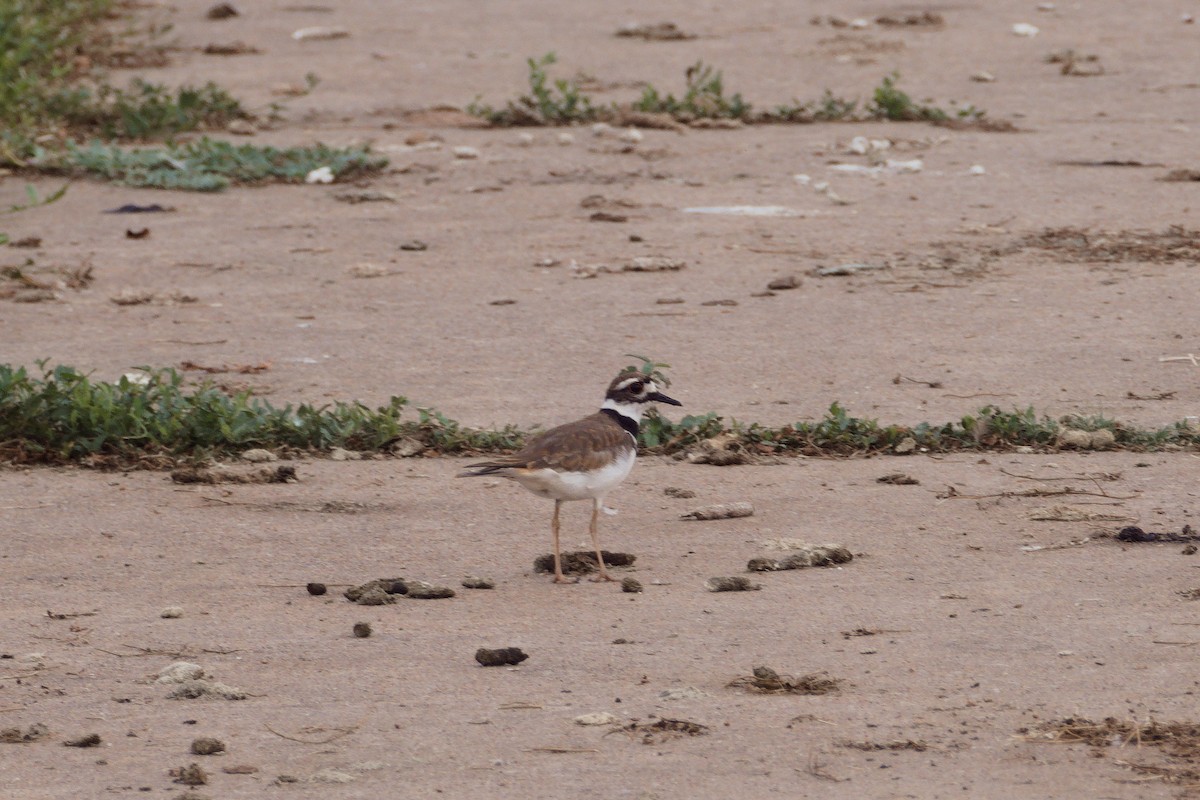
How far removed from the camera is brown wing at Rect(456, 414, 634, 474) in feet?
20.6

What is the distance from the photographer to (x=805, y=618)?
575 centimetres

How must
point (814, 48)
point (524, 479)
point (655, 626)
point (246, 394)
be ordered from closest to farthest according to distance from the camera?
point (655, 626) → point (524, 479) → point (246, 394) → point (814, 48)

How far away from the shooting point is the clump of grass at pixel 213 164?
13.2m

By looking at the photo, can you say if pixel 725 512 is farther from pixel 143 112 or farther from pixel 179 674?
pixel 143 112

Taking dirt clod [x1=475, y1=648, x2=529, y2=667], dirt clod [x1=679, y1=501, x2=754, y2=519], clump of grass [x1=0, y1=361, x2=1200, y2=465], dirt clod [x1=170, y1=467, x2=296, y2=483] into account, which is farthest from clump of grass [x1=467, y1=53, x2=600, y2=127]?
dirt clod [x1=475, y1=648, x2=529, y2=667]

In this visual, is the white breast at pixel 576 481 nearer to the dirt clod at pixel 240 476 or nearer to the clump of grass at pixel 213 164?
the dirt clod at pixel 240 476

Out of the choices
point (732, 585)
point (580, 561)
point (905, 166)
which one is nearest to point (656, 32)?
point (905, 166)

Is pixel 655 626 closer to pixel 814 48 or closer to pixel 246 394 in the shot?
pixel 246 394

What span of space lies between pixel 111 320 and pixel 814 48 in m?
9.81

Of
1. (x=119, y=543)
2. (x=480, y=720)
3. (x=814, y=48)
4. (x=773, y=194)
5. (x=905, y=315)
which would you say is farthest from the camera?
(x=814, y=48)

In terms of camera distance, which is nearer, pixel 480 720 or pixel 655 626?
pixel 480 720

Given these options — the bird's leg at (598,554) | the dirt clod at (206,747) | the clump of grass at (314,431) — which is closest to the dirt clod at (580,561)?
the bird's leg at (598,554)

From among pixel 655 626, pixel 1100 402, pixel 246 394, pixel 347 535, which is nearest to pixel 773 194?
pixel 1100 402

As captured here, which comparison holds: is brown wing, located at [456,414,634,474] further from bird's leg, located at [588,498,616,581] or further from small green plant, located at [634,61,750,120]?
small green plant, located at [634,61,750,120]
